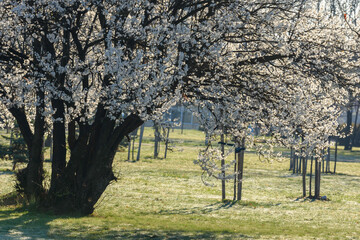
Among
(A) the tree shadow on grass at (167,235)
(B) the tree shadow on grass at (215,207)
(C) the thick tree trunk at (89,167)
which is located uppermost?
(C) the thick tree trunk at (89,167)

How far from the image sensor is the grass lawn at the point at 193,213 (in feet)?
41.4

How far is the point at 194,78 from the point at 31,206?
6.70m

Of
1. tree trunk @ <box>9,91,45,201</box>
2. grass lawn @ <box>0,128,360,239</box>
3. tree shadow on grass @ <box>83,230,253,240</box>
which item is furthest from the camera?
tree trunk @ <box>9,91,45,201</box>

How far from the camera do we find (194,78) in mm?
13000

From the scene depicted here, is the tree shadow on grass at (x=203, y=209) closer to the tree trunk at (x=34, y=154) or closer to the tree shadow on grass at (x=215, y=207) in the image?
the tree shadow on grass at (x=215, y=207)

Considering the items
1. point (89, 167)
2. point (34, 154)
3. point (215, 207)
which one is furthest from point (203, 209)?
point (34, 154)

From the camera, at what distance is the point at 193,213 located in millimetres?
17609

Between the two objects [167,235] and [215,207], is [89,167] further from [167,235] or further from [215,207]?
[215,207]

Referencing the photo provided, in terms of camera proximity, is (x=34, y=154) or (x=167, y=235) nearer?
(x=167, y=235)

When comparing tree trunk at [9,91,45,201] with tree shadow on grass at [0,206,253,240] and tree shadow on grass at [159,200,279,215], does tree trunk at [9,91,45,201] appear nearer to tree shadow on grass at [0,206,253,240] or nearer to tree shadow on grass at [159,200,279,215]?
tree shadow on grass at [0,206,253,240]

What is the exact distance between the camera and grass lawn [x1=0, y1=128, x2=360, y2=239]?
12.6 metres

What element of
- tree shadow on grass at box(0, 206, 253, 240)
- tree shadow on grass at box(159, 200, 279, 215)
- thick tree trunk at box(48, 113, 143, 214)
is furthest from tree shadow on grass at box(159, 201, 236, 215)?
tree shadow on grass at box(0, 206, 253, 240)

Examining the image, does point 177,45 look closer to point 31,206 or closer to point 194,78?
point 194,78

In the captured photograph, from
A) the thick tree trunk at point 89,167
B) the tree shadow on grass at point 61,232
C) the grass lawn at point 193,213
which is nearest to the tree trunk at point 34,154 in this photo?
the grass lawn at point 193,213
